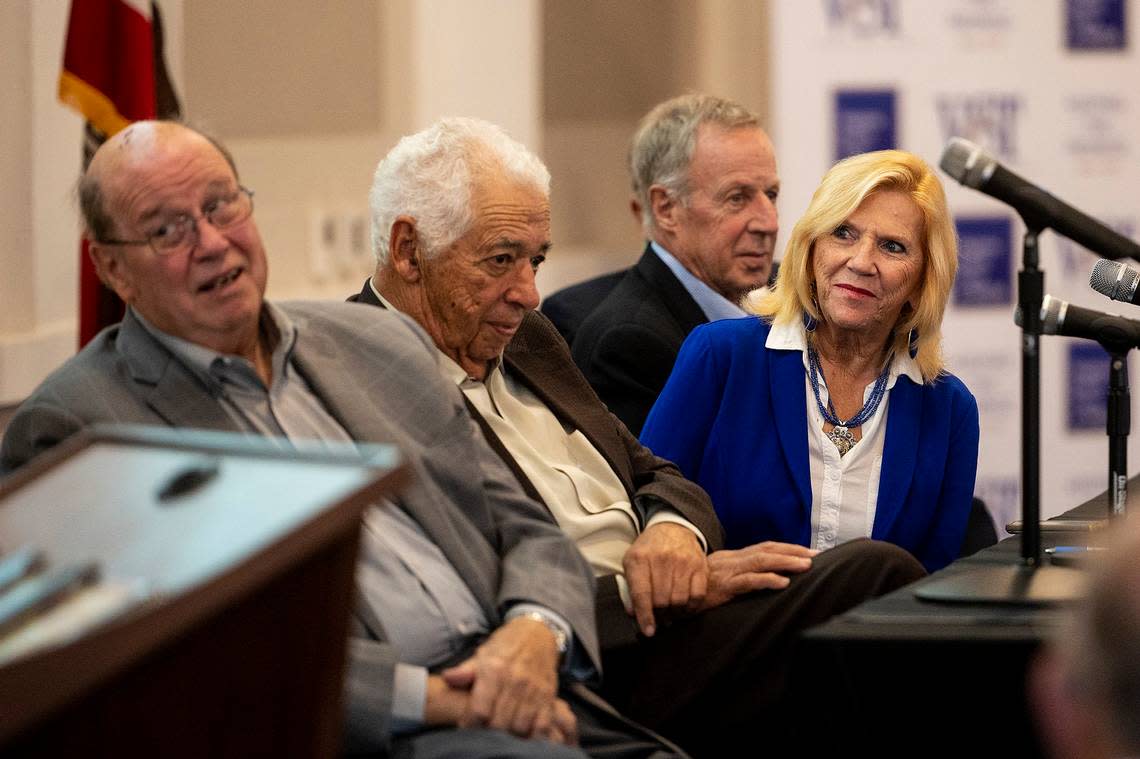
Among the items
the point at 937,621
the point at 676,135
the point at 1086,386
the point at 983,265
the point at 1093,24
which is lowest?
the point at 1086,386

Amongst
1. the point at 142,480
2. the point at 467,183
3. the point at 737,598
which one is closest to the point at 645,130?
the point at 467,183

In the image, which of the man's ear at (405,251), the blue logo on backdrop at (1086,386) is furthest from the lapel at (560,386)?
the blue logo on backdrop at (1086,386)

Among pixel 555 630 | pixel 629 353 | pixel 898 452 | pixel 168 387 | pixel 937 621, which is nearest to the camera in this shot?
pixel 937 621

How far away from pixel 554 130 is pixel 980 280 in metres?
2.35

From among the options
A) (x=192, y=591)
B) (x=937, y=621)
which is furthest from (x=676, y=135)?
(x=192, y=591)

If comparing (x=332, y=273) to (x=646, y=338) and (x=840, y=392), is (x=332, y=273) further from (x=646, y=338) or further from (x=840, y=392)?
(x=840, y=392)

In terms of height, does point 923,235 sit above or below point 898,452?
above

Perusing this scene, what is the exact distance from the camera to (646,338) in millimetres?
3303

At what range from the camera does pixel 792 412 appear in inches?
111

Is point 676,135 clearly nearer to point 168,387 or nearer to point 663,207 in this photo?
point 663,207

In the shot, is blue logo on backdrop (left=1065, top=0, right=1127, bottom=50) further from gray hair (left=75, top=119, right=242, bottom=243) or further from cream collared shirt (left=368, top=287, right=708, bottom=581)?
gray hair (left=75, top=119, right=242, bottom=243)

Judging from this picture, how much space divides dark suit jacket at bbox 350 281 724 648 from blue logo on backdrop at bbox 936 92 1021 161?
305 centimetres

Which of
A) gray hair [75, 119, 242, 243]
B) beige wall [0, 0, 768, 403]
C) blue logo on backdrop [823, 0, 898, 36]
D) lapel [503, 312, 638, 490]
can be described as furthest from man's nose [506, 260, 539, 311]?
blue logo on backdrop [823, 0, 898, 36]

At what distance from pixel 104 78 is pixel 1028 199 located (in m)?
2.35
